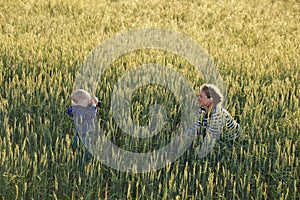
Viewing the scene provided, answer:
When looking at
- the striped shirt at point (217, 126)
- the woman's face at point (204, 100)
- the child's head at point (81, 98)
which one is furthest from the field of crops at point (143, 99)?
the woman's face at point (204, 100)

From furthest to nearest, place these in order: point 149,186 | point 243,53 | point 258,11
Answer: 1. point 258,11
2. point 243,53
3. point 149,186

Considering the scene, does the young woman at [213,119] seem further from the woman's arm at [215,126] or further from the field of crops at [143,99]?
the field of crops at [143,99]

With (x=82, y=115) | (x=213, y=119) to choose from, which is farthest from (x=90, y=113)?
(x=213, y=119)

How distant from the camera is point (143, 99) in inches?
187

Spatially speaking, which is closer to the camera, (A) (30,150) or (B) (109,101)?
(A) (30,150)

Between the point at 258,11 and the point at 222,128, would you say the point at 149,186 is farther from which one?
the point at 258,11

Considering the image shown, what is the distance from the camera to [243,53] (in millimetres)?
6938

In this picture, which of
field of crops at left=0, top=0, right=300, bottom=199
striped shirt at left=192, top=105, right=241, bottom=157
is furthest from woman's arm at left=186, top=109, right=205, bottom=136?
field of crops at left=0, top=0, right=300, bottom=199

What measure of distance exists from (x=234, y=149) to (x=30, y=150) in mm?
1566

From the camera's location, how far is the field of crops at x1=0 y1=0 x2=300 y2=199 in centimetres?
325

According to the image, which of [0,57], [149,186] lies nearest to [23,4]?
[0,57]

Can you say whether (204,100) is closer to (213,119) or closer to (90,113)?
(213,119)

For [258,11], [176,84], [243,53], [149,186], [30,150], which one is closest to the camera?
[149,186]

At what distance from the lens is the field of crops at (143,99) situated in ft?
10.7
